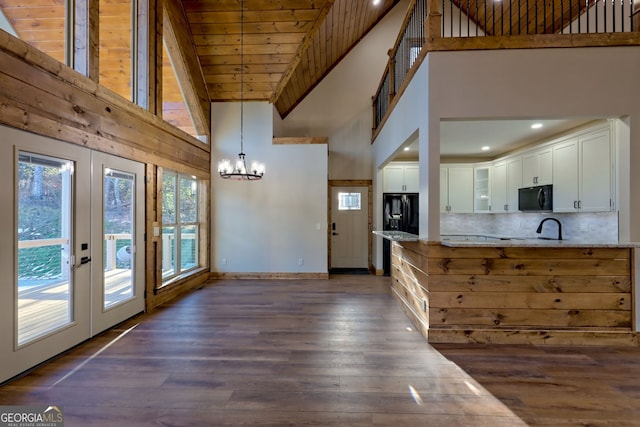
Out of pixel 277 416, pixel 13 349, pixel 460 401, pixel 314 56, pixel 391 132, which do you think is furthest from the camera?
pixel 314 56

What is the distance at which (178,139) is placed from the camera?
4.86 m

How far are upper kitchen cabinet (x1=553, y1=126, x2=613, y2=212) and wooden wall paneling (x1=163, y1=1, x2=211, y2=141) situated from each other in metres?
6.12

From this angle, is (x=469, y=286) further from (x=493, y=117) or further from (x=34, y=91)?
(x=34, y=91)

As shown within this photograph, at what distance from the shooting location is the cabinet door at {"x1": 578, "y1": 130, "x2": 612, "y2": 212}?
3.65 metres

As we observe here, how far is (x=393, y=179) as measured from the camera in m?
6.58

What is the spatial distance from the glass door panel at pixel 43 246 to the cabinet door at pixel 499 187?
6.57 metres

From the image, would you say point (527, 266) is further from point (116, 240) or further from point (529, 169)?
point (116, 240)

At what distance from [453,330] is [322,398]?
5.42 feet

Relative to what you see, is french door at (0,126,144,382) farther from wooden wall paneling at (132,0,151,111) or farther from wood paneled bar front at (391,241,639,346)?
wood paneled bar front at (391,241,639,346)

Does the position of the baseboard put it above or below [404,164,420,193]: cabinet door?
below

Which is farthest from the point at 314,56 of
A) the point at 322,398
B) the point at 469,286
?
the point at 322,398

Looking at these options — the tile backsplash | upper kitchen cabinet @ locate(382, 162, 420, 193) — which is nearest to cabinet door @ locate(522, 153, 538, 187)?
the tile backsplash

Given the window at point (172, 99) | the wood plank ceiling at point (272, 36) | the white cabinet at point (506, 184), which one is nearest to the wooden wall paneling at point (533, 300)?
the white cabinet at point (506, 184)

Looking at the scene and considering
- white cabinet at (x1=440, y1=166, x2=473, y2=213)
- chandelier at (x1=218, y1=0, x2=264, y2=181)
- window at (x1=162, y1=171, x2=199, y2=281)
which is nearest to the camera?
chandelier at (x1=218, y1=0, x2=264, y2=181)
